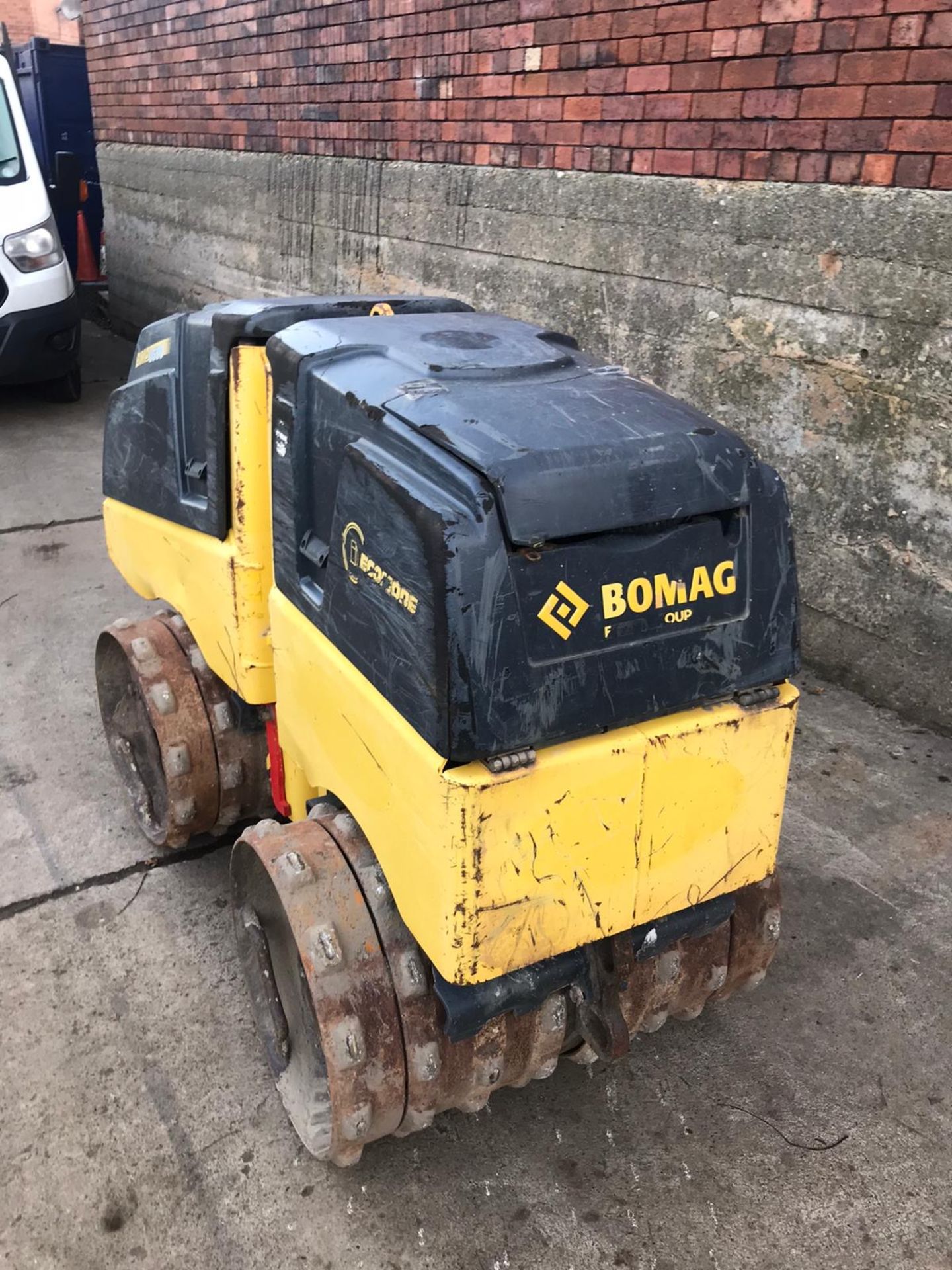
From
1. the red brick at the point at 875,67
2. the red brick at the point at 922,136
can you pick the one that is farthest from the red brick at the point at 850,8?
the red brick at the point at 922,136

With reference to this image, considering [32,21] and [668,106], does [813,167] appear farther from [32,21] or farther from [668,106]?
[32,21]

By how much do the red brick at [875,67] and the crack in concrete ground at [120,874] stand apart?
10.1 feet

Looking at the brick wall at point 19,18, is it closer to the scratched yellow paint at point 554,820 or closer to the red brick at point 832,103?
the red brick at point 832,103

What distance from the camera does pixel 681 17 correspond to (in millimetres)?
3701

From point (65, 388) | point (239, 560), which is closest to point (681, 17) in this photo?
point (239, 560)

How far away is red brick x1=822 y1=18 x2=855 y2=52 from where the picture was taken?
3.20 m

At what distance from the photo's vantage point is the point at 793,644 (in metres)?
1.75

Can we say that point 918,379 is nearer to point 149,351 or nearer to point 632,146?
point 632,146

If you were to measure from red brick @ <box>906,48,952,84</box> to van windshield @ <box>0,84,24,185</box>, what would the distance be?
6.04 metres

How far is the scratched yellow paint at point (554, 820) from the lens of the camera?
5.07 feet

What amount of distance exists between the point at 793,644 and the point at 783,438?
7.38ft

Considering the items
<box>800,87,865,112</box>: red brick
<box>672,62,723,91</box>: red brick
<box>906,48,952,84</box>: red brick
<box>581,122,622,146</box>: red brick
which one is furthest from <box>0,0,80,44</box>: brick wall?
<box>906,48,952,84</box>: red brick

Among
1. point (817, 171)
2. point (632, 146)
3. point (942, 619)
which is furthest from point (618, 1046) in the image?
point (632, 146)

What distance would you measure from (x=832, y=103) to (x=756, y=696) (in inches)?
101
